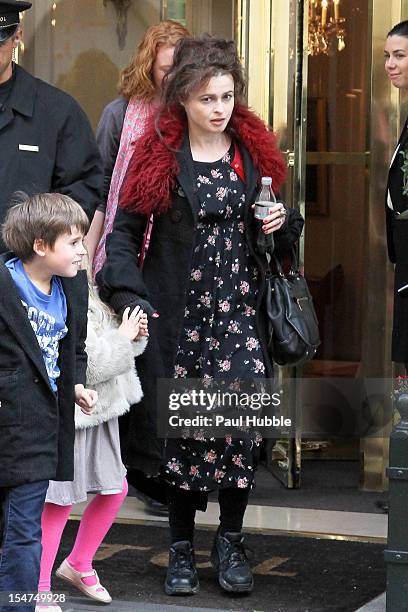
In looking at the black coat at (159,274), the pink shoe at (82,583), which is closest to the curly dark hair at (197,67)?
the black coat at (159,274)

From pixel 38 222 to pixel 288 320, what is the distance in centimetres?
120

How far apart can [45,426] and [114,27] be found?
3594mm

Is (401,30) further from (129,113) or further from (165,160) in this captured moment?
(165,160)

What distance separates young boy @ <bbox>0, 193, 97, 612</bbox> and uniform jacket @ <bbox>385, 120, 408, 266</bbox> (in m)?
1.61

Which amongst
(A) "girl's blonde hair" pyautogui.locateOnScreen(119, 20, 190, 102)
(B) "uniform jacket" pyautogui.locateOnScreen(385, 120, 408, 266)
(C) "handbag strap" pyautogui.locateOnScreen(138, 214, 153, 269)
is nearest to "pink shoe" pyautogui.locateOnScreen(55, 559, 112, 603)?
(C) "handbag strap" pyautogui.locateOnScreen(138, 214, 153, 269)

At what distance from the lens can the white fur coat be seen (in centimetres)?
478

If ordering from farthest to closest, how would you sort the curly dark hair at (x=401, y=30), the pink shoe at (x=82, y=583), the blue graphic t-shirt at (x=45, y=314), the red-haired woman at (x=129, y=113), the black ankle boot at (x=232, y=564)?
1. the red-haired woman at (x=129, y=113)
2. the curly dark hair at (x=401, y=30)
3. the black ankle boot at (x=232, y=564)
4. the pink shoe at (x=82, y=583)
5. the blue graphic t-shirt at (x=45, y=314)

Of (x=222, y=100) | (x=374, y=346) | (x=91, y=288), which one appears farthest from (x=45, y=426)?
(x=374, y=346)

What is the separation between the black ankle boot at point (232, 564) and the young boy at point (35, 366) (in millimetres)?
975

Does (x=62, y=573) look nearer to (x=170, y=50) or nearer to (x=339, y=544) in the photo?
(x=339, y=544)

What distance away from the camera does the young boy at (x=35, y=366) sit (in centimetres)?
409

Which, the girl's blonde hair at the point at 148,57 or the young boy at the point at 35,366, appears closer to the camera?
the young boy at the point at 35,366

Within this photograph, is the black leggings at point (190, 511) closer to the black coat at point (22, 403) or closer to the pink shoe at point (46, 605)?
the pink shoe at point (46, 605)

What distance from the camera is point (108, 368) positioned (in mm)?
4781
